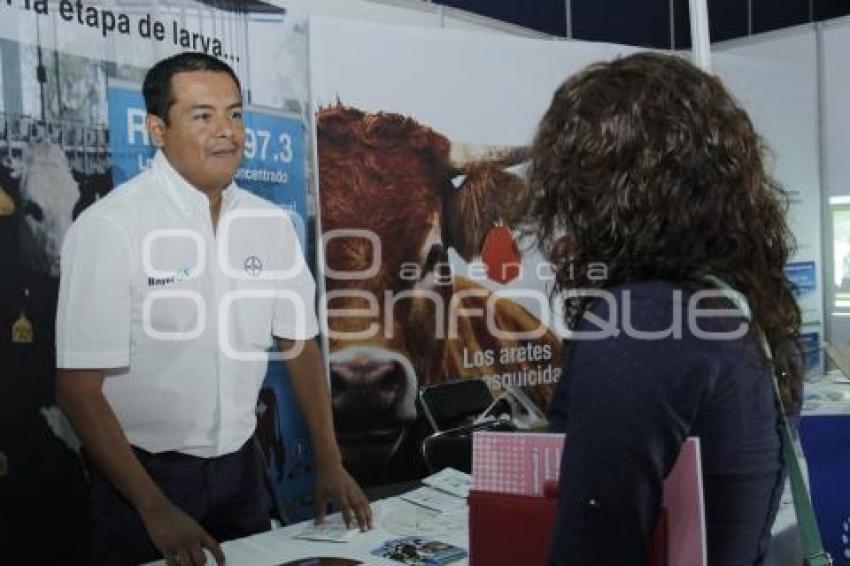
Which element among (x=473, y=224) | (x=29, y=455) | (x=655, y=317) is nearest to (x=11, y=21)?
(x=29, y=455)

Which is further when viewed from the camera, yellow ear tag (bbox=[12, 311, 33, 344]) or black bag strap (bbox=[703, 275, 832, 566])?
yellow ear tag (bbox=[12, 311, 33, 344])

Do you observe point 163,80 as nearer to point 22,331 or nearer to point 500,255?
point 22,331

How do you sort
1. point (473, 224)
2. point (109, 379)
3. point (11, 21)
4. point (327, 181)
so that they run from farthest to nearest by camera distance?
point (473, 224) < point (327, 181) < point (109, 379) < point (11, 21)

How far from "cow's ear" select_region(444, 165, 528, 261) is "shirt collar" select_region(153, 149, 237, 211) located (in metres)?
0.90

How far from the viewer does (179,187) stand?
2.17m

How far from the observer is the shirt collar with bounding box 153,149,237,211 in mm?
2143

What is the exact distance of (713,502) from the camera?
0.86 m

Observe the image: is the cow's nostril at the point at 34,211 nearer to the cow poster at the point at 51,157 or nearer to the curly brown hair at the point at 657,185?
the cow poster at the point at 51,157

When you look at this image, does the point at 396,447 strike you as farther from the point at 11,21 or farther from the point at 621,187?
the point at 621,187

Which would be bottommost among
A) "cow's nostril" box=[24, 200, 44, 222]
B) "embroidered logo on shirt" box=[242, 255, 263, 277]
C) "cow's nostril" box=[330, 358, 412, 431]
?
"cow's nostril" box=[330, 358, 412, 431]

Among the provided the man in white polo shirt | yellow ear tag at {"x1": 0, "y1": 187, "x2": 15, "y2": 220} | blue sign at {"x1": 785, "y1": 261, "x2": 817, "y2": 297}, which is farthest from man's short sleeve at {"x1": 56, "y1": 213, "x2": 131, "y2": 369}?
blue sign at {"x1": 785, "y1": 261, "x2": 817, "y2": 297}

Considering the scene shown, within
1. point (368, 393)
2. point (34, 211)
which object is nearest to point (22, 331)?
point (34, 211)

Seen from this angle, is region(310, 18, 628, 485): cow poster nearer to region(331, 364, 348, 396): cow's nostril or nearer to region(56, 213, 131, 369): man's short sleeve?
region(331, 364, 348, 396): cow's nostril

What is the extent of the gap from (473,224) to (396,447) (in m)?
0.83
